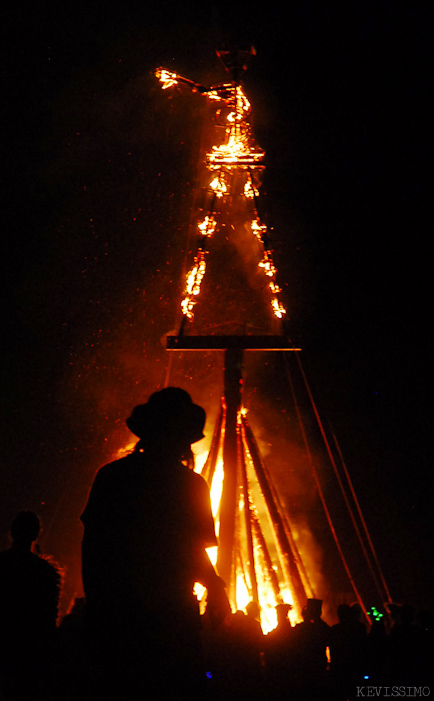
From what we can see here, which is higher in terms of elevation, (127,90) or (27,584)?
(127,90)

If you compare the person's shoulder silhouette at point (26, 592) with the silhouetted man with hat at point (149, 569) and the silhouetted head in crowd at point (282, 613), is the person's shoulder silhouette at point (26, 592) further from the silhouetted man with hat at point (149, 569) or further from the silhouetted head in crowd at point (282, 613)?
the silhouetted head in crowd at point (282, 613)

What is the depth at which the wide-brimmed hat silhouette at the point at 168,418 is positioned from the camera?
1.50 meters

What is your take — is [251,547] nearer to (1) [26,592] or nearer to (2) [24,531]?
(2) [24,531]

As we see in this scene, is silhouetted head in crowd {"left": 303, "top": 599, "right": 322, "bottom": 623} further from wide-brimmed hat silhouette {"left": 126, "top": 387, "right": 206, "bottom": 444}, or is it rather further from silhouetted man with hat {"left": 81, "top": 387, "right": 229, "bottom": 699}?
wide-brimmed hat silhouette {"left": 126, "top": 387, "right": 206, "bottom": 444}

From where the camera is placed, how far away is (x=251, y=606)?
13.2 feet

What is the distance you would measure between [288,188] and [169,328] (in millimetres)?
2555

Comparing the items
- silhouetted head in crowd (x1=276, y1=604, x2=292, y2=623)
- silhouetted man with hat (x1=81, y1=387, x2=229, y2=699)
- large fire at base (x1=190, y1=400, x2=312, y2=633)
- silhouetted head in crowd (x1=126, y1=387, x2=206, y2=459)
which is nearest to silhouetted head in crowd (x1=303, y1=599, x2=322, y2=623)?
silhouetted head in crowd (x1=276, y1=604, x2=292, y2=623)

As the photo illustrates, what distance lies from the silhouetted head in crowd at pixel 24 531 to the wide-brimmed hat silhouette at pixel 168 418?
0.97 meters

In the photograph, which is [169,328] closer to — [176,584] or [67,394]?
[67,394]

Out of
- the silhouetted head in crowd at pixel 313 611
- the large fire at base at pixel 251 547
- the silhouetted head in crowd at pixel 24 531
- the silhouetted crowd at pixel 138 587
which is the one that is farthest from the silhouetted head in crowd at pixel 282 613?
the silhouetted head in crowd at pixel 24 531

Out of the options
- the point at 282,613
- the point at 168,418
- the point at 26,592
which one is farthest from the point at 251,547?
the point at 168,418

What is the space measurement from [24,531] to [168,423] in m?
1.07

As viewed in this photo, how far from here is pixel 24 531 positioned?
2227mm

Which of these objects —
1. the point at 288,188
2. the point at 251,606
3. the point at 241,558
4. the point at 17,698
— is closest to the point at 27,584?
the point at 17,698
